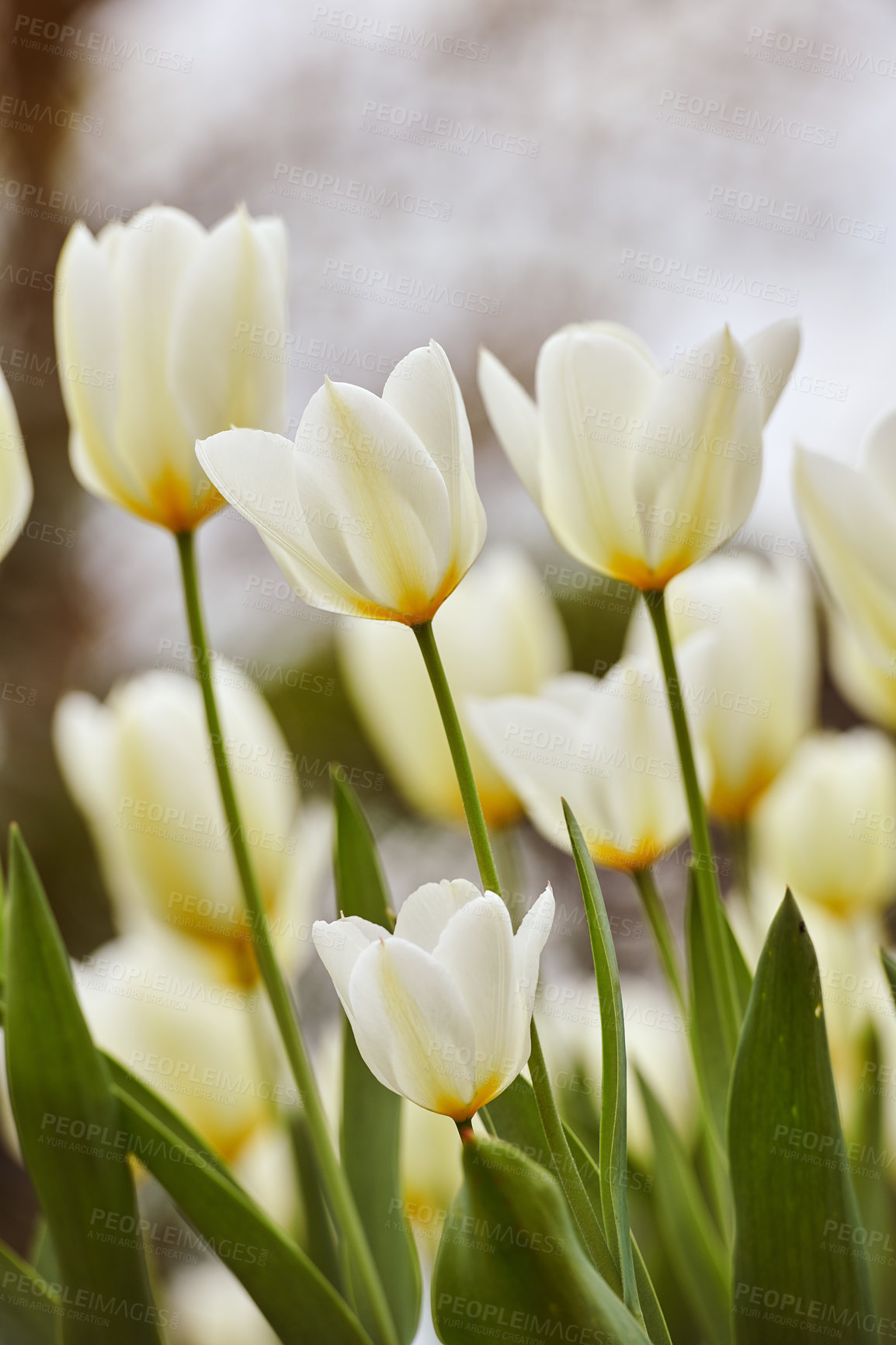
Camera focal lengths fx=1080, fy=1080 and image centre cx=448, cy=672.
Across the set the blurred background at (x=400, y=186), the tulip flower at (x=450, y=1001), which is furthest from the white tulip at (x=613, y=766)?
the blurred background at (x=400, y=186)

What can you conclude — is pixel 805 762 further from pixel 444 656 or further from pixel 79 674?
pixel 79 674

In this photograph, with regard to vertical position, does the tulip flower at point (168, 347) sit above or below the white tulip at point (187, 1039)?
above

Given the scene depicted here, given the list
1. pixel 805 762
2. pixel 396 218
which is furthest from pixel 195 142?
pixel 805 762

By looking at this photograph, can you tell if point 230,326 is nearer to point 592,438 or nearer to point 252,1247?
point 592,438

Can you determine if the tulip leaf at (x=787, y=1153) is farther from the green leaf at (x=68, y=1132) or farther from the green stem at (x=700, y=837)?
the green leaf at (x=68, y=1132)

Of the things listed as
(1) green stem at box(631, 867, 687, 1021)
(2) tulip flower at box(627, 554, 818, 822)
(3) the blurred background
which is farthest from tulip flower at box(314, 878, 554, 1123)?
(3) the blurred background

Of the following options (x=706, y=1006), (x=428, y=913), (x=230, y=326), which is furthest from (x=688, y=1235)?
(x=230, y=326)
